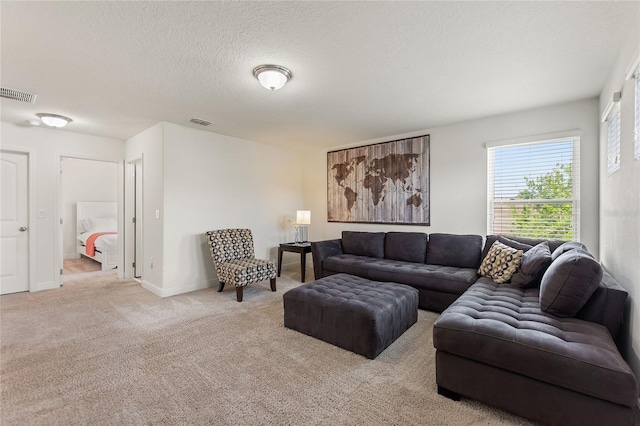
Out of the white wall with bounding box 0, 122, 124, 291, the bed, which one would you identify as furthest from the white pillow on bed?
the white wall with bounding box 0, 122, 124, 291

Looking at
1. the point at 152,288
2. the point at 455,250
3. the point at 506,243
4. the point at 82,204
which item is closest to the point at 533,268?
the point at 506,243

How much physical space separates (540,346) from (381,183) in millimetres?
3524

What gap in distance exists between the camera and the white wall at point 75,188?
702 centimetres

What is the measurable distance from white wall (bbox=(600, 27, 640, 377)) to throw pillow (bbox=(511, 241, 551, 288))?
447mm

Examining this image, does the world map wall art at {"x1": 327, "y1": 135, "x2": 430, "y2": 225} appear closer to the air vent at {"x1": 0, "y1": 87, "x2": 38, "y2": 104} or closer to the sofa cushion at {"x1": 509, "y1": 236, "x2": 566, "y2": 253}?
the sofa cushion at {"x1": 509, "y1": 236, "x2": 566, "y2": 253}

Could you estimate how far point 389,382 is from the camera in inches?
78.4

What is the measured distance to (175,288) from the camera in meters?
4.07

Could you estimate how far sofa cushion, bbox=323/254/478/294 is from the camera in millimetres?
3207

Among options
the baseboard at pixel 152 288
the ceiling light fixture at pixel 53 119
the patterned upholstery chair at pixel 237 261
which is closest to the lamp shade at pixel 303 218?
the patterned upholstery chair at pixel 237 261

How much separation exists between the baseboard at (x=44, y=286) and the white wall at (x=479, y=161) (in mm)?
5234

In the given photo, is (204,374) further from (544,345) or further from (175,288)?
(175,288)

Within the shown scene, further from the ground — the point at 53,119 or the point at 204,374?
the point at 53,119

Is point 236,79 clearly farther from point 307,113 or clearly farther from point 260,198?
point 260,198

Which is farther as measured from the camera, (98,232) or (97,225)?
(97,225)
